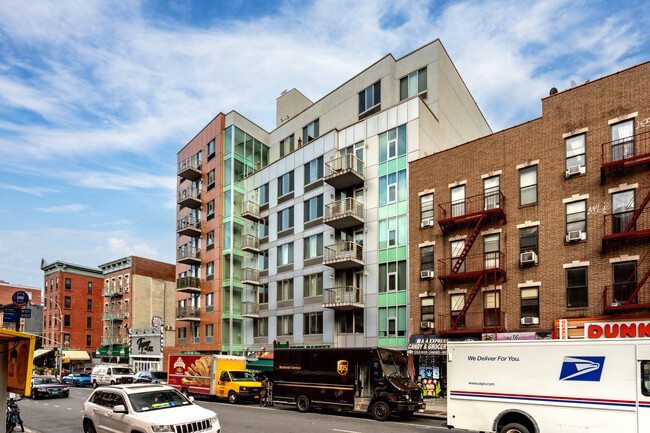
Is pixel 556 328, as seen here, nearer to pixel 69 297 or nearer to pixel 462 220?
pixel 462 220

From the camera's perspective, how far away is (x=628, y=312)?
22141 millimetres

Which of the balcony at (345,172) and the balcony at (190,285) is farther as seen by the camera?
the balcony at (190,285)

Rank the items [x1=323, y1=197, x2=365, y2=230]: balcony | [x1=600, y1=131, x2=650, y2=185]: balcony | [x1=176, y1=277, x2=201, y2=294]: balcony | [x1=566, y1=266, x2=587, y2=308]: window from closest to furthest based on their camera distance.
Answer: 1. [x1=600, y1=131, x2=650, y2=185]: balcony
2. [x1=566, y1=266, x2=587, y2=308]: window
3. [x1=323, y1=197, x2=365, y2=230]: balcony
4. [x1=176, y1=277, x2=201, y2=294]: balcony

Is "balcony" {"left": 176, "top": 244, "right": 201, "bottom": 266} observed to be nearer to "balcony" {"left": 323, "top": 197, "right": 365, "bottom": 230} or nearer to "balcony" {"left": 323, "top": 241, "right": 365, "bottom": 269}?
"balcony" {"left": 323, "top": 241, "right": 365, "bottom": 269}

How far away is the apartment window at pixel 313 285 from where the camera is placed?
127 ft

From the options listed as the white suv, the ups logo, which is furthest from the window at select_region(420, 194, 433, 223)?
the white suv

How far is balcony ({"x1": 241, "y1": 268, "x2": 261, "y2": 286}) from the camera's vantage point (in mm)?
45125

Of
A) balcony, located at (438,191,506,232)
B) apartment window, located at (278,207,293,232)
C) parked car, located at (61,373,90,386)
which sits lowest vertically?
parked car, located at (61,373,90,386)

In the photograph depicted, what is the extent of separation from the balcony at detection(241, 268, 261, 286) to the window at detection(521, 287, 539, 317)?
968 inches

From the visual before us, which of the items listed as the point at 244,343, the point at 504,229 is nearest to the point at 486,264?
the point at 504,229

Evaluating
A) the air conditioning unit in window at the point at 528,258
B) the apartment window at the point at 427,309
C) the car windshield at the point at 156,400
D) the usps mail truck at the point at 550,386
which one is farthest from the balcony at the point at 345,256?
the car windshield at the point at 156,400

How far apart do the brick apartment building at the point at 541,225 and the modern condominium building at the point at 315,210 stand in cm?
348

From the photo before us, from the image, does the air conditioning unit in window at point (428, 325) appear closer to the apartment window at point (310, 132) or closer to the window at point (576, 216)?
the window at point (576, 216)

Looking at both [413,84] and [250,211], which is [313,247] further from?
[413,84]
